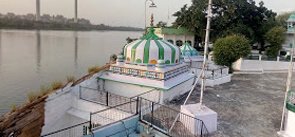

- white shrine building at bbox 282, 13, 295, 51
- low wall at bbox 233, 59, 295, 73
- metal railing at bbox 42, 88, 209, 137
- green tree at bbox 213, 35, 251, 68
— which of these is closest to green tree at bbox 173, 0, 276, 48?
white shrine building at bbox 282, 13, 295, 51

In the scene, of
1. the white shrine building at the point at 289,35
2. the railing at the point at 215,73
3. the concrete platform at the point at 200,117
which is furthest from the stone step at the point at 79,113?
the white shrine building at the point at 289,35

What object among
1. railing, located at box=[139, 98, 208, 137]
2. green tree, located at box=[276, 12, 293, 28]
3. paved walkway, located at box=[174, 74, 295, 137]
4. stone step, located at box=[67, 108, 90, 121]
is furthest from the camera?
green tree, located at box=[276, 12, 293, 28]

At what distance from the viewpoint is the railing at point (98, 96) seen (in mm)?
10859

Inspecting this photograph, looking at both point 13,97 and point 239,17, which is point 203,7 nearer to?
point 239,17

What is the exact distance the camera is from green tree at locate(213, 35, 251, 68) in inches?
864

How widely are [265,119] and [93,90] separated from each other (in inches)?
271

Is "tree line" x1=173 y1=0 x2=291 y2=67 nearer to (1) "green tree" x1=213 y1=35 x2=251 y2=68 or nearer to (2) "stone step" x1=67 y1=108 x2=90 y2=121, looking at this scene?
(1) "green tree" x1=213 y1=35 x2=251 y2=68

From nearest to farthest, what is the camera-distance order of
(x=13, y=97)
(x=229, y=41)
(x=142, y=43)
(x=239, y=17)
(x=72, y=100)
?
(x=72, y=100) < (x=142, y=43) < (x=13, y=97) < (x=229, y=41) < (x=239, y=17)

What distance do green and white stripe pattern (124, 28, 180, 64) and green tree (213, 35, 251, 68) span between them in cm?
1088

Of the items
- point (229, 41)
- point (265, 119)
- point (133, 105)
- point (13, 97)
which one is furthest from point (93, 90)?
point (229, 41)

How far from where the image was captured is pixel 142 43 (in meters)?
12.2

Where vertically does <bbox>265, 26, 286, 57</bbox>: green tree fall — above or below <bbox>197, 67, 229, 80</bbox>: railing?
above

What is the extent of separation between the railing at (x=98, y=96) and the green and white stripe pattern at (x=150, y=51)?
1939 mm

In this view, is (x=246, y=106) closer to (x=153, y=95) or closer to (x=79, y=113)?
(x=153, y=95)
